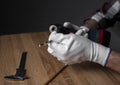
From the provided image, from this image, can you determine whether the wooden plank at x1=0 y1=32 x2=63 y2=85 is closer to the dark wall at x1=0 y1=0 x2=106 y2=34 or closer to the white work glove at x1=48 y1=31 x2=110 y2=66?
the white work glove at x1=48 y1=31 x2=110 y2=66

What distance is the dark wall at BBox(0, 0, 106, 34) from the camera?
175 centimetres

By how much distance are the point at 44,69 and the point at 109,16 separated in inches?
22.1

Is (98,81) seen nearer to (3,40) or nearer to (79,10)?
(3,40)

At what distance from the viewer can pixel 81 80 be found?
0.78 meters

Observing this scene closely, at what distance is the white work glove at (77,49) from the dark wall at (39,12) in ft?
3.38

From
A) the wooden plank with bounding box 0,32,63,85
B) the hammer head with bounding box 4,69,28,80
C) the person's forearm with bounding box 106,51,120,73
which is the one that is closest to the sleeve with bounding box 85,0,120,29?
the wooden plank with bounding box 0,32,63,85

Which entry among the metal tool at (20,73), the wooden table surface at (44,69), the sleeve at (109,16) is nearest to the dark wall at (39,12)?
the sleeve at (109,16)

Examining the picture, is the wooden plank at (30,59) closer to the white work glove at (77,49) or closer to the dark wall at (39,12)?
the white work glove at (77,49)

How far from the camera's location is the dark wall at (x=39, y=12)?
1.75 metres

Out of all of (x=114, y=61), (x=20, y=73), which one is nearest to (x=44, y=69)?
(x=20, y=73)

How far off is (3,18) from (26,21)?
19cm

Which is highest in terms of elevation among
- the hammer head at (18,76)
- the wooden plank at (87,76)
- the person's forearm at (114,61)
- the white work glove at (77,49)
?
the white work glove at (77,49)

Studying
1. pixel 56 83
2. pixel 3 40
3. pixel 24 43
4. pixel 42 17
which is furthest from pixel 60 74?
pixel 42 17

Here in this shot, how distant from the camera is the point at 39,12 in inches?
70.9
